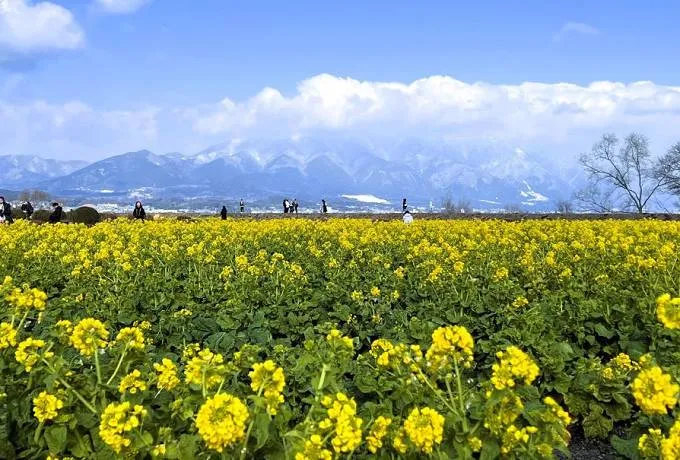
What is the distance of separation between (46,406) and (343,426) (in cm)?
177

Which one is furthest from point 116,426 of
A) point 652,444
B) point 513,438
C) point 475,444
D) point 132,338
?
point 652,444

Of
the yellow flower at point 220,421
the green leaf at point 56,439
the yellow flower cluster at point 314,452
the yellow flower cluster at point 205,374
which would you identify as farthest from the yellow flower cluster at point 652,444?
the green leaf at point 56,439

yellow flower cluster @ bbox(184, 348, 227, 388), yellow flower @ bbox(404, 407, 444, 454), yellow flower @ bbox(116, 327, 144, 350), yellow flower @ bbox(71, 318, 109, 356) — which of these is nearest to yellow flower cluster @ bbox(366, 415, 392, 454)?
yellow flower @ bbox(404, 407, 444, 454)

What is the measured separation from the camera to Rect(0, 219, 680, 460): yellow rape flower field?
289cm

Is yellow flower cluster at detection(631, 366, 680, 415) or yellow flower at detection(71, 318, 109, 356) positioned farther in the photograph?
yellow flower at detection(71, 318, 109, 356)

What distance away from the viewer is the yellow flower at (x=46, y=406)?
10.5ft

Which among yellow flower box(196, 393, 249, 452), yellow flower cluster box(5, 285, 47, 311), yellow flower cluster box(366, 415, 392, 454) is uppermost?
yellow flower cluster box(5, 285, 47, 311)

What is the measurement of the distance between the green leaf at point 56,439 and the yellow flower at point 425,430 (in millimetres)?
1959

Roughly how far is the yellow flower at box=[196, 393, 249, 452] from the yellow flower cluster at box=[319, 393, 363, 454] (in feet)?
1.23

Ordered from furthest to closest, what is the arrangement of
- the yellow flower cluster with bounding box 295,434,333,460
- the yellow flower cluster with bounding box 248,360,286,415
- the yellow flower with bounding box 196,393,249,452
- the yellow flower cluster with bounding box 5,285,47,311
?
1. the yellow flower cluster with bounding box 5,285,47,311
2. the yellow flower cluster with bounding box 248,360,286,415
3. the yellow flower cluster with bounding box 295,434,333,460
4. the yellow flower with bounding box 196,393,249,452

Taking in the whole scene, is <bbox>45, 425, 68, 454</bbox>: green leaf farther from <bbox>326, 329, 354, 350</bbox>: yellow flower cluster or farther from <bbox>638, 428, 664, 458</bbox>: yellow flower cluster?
<bbox>638, 428, 664, 458</bbox>: yellow flower cluster

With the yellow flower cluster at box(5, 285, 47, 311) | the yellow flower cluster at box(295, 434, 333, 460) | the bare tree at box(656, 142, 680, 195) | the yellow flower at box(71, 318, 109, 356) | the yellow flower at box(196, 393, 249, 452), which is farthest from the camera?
the bare tree at box(656, 142, 680, 195)

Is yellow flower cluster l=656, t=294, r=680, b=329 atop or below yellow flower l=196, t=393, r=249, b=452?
atop

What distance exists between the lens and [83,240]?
599 inches
